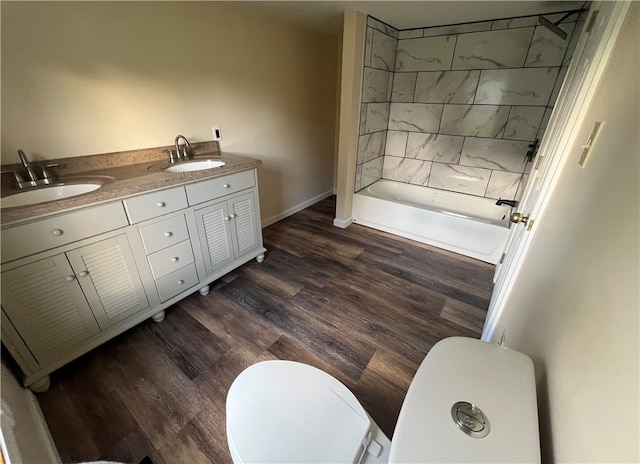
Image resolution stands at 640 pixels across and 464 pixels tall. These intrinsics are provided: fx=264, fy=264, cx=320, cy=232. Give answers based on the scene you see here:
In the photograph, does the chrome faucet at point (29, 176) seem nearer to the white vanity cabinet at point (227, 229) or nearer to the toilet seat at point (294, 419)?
the white vanity cabinet at point (227, 229)

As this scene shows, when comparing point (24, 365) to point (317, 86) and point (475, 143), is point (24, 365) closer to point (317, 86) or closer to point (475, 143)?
point (317, 86)

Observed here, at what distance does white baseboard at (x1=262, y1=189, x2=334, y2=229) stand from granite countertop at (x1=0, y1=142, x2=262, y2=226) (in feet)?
3.45

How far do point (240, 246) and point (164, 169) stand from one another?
759 millimetres

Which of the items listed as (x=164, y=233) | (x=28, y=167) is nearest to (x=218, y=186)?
(x=164, y=233)

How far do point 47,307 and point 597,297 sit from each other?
1.98 metres

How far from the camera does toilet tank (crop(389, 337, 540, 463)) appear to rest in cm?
48

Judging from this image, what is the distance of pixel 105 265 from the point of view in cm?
139

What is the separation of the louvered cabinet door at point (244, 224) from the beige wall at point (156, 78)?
0.65 m

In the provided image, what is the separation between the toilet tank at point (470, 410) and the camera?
1.58 ft

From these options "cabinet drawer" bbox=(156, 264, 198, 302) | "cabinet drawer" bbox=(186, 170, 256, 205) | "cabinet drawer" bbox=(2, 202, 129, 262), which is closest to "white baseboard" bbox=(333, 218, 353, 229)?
"cabinet drawer" bbox=(186, 170, 256, 205)

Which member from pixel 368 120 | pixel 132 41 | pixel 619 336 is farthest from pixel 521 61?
pixel 132 41

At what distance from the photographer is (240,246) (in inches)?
83.8

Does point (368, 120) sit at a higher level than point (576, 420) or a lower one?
higher

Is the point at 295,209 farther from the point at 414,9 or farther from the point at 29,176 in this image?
the point at 29,176
